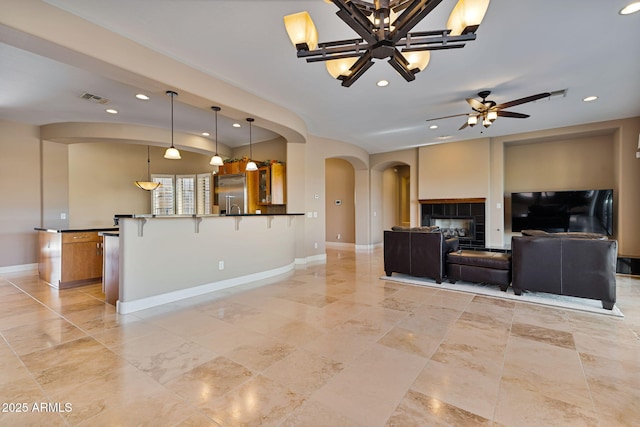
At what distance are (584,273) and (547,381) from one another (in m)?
2.26

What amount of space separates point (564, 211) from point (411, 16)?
21.8 feet

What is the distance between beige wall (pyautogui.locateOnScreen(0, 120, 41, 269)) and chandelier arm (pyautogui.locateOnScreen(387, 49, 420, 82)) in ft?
24.5

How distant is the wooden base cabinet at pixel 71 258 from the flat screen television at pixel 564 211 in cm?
877

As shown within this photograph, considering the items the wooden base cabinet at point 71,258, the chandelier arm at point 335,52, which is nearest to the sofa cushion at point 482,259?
the chandelier arm at point 335,52

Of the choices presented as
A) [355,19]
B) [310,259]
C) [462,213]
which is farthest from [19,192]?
[462,213]

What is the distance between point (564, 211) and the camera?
6.23m

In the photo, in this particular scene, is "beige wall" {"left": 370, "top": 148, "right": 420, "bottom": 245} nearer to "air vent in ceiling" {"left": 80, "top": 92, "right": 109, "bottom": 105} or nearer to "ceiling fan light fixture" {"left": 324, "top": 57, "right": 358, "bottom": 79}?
"ceiling fan light fixture" {"left": 324, "top": 57, "right": 358, "bottom": 79}

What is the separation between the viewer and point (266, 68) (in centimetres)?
359

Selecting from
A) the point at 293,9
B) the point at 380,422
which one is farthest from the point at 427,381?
the point at 293,9

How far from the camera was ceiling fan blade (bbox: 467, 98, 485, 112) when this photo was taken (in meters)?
4.24

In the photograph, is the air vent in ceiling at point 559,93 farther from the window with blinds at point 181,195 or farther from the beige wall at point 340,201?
the window with blinds at point 181,195

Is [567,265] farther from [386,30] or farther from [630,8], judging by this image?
[386,30]

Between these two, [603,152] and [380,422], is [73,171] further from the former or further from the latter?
[603,152]

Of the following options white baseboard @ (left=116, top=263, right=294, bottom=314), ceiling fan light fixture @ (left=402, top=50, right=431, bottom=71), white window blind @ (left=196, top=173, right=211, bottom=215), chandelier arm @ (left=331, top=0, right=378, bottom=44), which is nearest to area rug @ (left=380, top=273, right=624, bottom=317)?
white baseboard @ (left=116, top=263, right=294, bottom=314)
